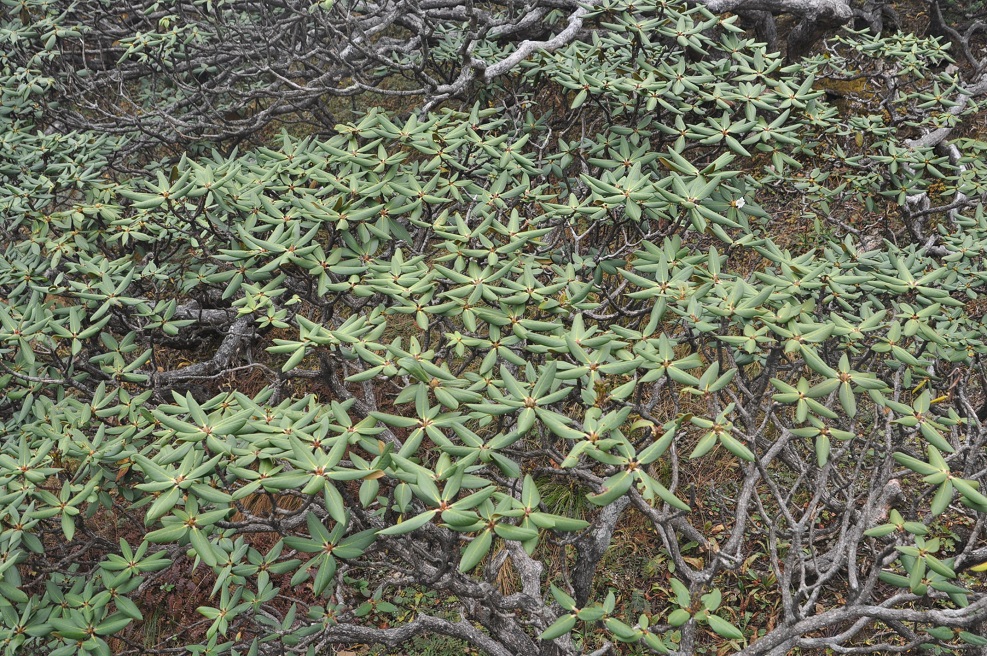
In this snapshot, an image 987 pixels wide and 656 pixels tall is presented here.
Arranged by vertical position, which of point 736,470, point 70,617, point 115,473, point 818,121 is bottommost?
point 736,470

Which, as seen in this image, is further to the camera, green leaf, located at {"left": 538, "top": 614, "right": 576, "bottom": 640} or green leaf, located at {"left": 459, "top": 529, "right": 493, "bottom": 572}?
green leaf, located at {"left": 538, "top": 614, "right": 576, "bottom": 640}

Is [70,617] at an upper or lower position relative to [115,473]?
lower

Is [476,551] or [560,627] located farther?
[560,627]

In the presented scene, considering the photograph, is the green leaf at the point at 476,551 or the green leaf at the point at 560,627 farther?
the green leaf at the point at 560,627

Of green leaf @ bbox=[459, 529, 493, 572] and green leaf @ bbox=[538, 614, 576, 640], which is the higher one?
green leaf @ bbox=[459, 529, 493, 572]

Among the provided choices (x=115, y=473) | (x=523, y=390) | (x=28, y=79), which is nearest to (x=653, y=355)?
(x=523, y=390)

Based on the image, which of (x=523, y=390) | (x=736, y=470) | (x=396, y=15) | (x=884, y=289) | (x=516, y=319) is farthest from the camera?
(x=396, y=15)

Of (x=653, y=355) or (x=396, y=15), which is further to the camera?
(x=396, y=15)

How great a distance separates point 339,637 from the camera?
266 centimetres

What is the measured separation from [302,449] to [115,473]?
1.05 meters

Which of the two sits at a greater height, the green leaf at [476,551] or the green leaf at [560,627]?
the green leaf at [476,551]

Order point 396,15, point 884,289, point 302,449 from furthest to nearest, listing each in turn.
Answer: point 396,15
point 884,289
point 302,449

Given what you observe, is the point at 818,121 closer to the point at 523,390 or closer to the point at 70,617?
the point at 523,390

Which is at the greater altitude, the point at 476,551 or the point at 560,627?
the point at 476,551
